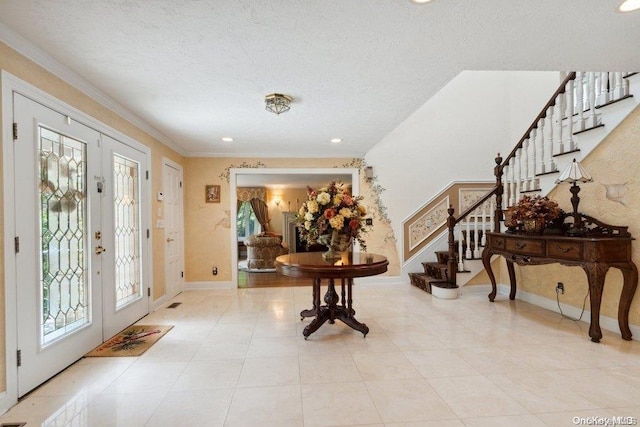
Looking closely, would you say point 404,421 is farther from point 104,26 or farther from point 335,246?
point 104,26

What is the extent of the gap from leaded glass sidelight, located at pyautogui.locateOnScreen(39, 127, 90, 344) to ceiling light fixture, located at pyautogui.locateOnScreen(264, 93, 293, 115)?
1614 mm

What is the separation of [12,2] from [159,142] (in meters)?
2.63

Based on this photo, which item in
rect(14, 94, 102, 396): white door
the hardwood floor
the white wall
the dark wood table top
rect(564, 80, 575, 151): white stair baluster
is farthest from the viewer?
the white wall

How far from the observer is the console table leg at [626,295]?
2.61 m

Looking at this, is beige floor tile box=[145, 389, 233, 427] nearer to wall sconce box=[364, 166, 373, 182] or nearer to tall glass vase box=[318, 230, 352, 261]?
tall glass vase box=[318, 230, 352, 261]

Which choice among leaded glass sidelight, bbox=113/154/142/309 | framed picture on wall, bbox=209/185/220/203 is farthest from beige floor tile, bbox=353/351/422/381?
framed picture on wall, bbox=209/185/220/203

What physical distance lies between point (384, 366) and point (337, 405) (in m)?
0.61

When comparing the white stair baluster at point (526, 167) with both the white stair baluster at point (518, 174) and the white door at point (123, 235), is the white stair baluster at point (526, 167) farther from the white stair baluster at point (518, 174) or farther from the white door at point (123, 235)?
the white door at point (123, 235)

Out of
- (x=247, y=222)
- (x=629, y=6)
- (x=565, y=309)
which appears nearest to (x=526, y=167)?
(x=565, y=309)

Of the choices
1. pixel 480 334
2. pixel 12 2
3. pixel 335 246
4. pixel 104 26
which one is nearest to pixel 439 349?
pixel 480 334

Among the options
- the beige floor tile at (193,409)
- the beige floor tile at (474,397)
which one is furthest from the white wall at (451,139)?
the beige floor tile at (193,409)

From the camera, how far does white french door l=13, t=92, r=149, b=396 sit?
1.98 metres

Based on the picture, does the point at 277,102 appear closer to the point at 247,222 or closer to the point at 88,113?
the point at 88,113

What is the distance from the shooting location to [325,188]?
9.96 feet
